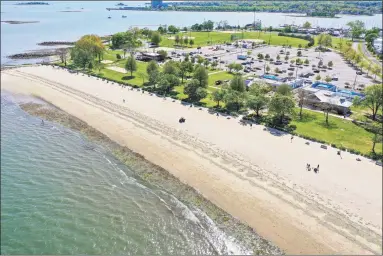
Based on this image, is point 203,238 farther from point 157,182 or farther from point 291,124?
point 291,124

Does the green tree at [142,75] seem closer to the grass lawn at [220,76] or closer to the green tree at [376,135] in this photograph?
the grass lawn at [220,76]

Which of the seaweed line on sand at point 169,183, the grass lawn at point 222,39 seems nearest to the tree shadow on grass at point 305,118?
the seaweed line on sand at point 169,183

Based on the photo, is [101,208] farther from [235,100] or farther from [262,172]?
[235,100]

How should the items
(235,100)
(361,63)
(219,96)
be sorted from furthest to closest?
(361,63)
(219,96)
(235,100)

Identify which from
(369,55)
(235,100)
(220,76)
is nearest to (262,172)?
(235,100)

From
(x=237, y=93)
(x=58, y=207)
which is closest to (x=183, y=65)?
(x=237, y=93)

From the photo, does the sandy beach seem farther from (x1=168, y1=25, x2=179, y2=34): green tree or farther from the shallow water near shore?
(x1=168, y1=25, x2=179, y2=34): green tree
